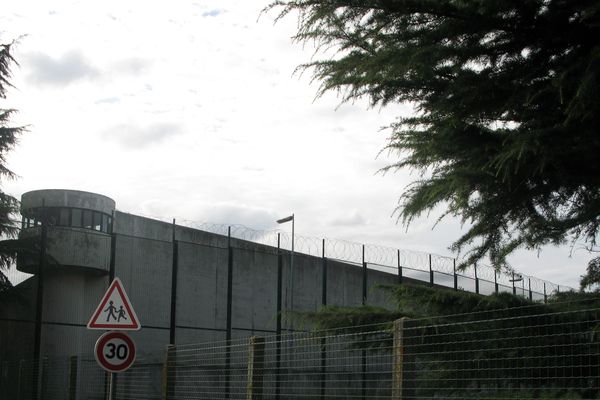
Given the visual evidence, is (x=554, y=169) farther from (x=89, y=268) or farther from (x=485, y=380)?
(x=89, y=268)

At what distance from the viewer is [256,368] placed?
882 cm

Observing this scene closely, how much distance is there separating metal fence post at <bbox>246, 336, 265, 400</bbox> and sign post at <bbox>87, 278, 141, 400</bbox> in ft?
7.47

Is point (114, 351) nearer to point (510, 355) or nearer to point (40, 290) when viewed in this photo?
point (510, 355)

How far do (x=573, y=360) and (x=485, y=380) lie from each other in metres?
0.70

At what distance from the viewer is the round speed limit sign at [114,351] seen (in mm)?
Answer: 10172

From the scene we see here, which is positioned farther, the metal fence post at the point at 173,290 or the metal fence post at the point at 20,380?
the metal fence post at the point at 173,290

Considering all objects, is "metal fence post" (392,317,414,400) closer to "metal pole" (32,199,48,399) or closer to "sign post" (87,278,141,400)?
"sign post" (87,278,141,400)

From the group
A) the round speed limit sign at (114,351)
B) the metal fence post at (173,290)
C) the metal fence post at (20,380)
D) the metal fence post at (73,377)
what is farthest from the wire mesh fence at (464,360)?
the metal fence post at (173,290)

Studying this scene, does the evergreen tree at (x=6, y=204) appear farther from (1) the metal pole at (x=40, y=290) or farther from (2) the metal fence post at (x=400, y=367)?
(2) the metal fence post at (x=400, y=367)

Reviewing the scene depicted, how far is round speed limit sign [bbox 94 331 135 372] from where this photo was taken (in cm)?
1017

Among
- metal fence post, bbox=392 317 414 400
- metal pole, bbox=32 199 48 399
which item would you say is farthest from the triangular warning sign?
metal pole, bbox=32 199 48 399

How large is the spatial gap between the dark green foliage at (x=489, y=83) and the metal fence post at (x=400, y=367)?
1.60 metres

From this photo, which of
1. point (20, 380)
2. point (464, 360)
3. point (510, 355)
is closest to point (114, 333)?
point (464, 360)

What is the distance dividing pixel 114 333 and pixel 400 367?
524 cm
